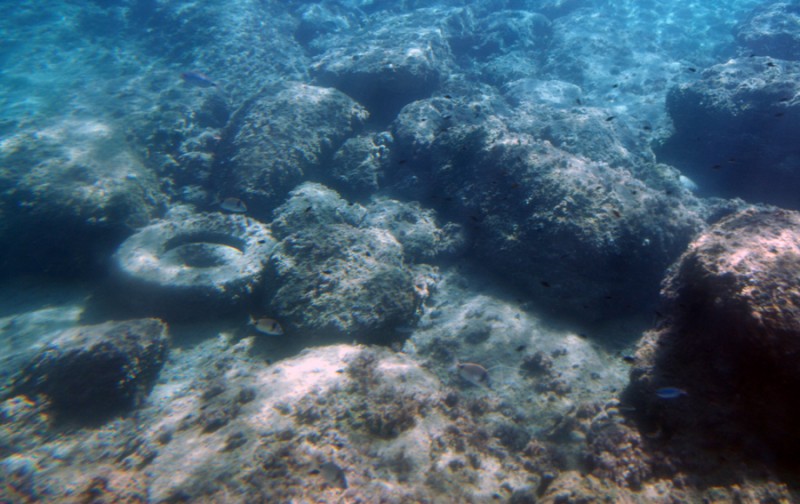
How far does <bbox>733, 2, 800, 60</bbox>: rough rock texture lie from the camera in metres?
14.9

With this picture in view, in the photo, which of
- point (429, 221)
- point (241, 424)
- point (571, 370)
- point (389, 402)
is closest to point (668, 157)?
point (429, 221)

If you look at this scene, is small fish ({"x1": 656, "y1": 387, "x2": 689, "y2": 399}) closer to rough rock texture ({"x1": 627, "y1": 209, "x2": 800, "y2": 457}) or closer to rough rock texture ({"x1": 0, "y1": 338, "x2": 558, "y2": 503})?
rough rock texture ({"x1": 627, "y1": 209, "x2": 800, "y2": 457})

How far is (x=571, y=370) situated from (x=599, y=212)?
9.43 ft

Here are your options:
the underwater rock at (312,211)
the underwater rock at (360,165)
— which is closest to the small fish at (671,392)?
the underwater rock at (312,211)

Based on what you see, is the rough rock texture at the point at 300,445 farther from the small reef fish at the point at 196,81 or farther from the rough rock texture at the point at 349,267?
the small reef fish at the point at 196,81

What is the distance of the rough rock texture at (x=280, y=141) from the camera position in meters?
9.95

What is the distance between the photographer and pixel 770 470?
3.28 meters

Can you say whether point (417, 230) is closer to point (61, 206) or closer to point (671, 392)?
point (671, 392)

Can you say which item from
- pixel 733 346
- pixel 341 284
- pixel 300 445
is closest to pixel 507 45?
pixel 341 284

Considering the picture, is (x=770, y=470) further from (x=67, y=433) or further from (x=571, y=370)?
(x=67, y=433)

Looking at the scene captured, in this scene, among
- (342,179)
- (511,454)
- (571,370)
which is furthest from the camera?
(342,179)

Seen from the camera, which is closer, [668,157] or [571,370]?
[571,370]

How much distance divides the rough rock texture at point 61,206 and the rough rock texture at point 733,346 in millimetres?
11092

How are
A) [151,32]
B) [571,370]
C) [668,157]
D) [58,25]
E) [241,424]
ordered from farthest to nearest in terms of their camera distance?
1. [58,25]
2. [151,32]
3. [668,157]
4. [571,370]
5. [241,424]
